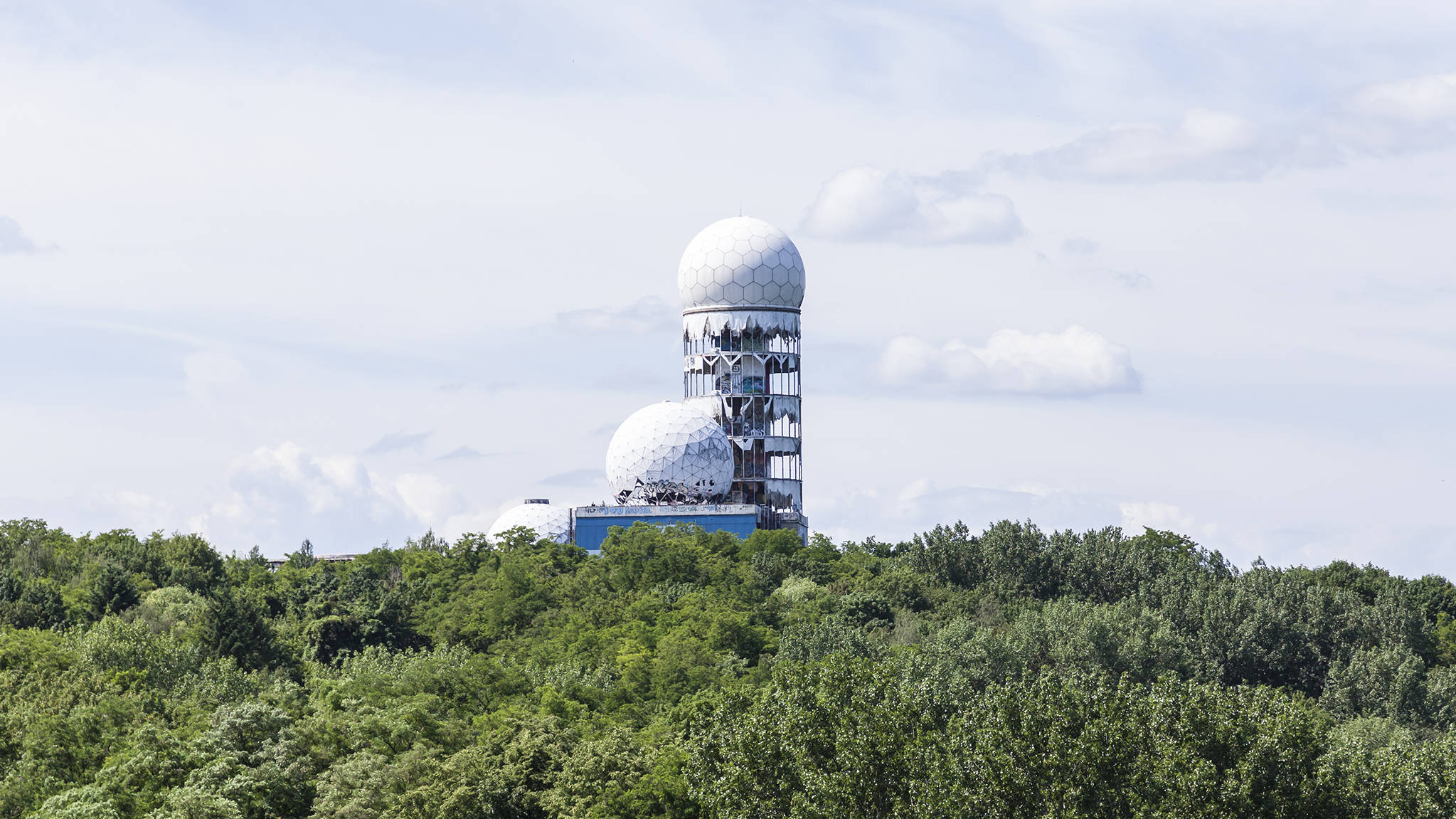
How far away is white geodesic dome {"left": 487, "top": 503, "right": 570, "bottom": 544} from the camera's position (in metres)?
97.2

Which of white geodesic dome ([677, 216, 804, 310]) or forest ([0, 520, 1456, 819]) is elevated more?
white geodesic dome ([677, 216, 804, 310])

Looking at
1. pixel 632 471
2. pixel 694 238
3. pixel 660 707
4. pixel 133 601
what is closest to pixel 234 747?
pixel 660 707

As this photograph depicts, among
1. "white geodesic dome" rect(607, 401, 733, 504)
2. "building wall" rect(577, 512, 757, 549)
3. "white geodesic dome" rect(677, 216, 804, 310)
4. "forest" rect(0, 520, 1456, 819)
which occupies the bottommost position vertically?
"forest" rect(0, 520, 1456, 819)

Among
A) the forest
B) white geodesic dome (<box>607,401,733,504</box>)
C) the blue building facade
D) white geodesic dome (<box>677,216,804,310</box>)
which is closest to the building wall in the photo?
the blue building facade

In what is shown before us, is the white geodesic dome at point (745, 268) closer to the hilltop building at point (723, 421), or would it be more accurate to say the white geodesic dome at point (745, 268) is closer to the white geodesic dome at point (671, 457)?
the hilltop building at point (723, 421)

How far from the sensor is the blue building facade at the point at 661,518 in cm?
9225

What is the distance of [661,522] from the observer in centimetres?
9200

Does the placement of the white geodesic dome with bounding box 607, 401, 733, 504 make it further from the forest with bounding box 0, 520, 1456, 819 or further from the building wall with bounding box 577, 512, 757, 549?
the forest with bounding box 0, 520, 1456, 819

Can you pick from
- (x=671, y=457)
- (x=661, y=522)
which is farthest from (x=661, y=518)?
(x=671, y=457)

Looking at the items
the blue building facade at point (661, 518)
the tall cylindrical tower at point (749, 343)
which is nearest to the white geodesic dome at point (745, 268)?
the tall cylindrical tower at point (749, 343)

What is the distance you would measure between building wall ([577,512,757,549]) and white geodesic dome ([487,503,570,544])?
10.3 ft

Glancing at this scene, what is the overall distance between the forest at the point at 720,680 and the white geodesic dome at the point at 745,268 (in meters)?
14.0

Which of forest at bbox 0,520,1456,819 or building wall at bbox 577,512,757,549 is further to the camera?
building wall at bbox 577,512,757,549

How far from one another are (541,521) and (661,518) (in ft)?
28.8
